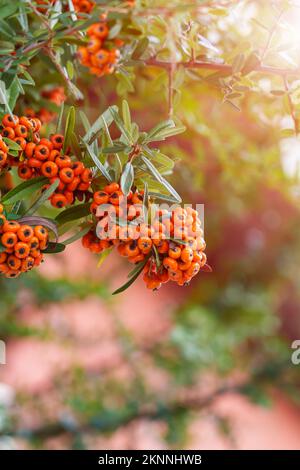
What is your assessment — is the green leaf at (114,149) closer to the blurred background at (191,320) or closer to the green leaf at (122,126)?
the green leaf at (122,126)

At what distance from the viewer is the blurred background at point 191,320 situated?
811mm

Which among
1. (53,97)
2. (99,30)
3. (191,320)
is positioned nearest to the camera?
(99,30)

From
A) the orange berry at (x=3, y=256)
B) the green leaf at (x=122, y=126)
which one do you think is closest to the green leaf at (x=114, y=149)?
the green leaf at (x=122, y=126)

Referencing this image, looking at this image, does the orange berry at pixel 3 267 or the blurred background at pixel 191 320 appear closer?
the orange berry at pixel 3 267

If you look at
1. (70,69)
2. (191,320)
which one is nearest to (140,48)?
Result: (70,69)

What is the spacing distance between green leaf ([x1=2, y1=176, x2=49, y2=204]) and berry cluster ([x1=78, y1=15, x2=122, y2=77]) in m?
0.09

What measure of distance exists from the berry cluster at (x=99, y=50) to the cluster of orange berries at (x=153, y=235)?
0.08m

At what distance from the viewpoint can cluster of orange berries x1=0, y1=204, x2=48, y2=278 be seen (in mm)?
360

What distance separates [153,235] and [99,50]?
0.42 ft

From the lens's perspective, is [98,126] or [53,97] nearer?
[98,126]

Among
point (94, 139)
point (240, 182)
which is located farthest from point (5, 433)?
point (94, 139)

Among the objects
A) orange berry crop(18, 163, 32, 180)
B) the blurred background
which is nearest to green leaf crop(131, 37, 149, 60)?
the blurred background

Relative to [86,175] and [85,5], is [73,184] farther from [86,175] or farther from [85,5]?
[85,5]

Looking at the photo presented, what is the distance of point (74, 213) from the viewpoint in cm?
41
